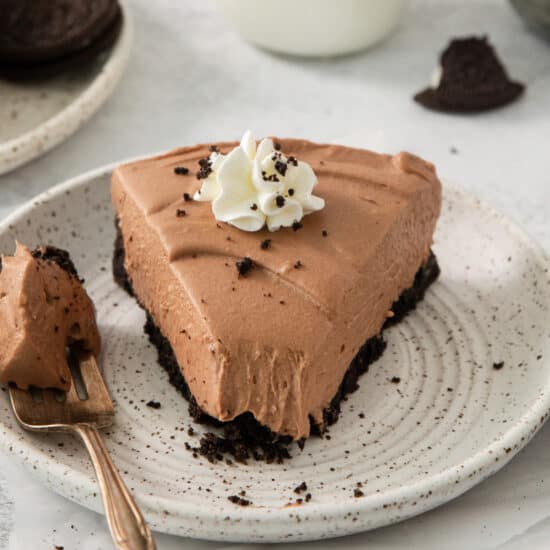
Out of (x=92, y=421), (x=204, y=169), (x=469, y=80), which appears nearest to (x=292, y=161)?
(x=204, y=169)

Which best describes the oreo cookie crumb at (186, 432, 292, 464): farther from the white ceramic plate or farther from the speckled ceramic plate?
the white ceramic plate

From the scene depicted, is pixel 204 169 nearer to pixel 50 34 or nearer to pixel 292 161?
pixel 292 161

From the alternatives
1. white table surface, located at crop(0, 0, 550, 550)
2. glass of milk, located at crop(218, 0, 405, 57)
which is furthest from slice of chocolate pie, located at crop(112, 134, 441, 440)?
glass of milk, located at crop(218, 0, 405, 57)

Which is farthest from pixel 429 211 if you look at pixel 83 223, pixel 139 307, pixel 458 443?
pixel 83 223

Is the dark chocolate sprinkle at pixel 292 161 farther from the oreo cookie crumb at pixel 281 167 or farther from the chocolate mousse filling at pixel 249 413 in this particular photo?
the chocolate mousse filling at pixel 249 413

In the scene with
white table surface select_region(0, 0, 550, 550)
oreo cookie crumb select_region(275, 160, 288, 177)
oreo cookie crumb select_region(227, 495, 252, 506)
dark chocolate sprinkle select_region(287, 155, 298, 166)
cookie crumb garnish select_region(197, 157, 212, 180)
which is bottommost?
white table surface select_region(0, 0, 550, 550)

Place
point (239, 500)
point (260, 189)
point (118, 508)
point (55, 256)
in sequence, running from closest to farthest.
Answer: point (118, 508), point (239, 500), point (260, 189), point (55, 256)
